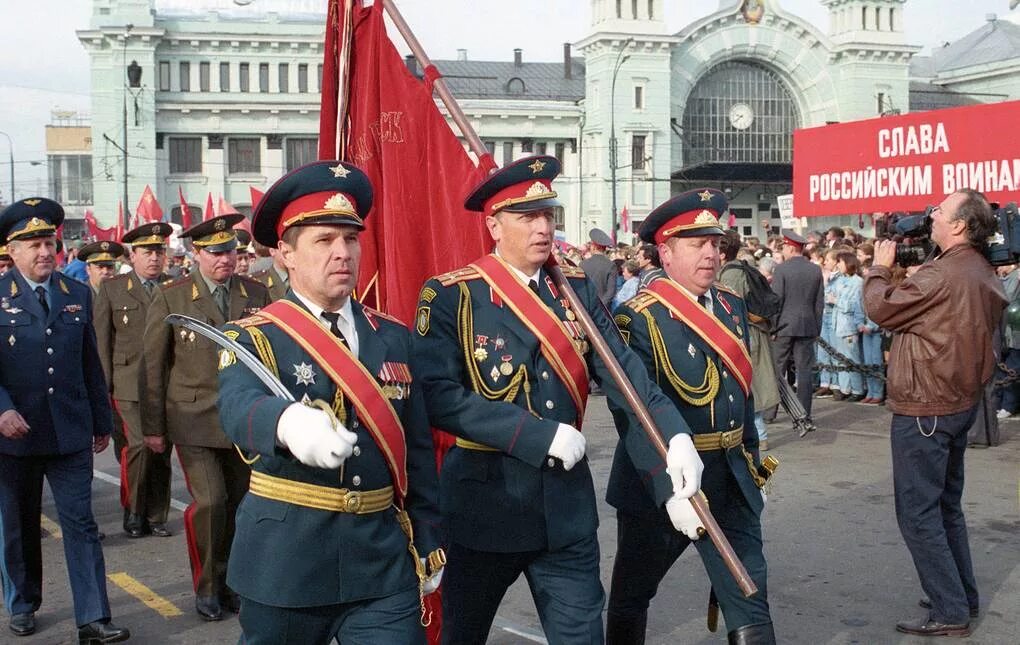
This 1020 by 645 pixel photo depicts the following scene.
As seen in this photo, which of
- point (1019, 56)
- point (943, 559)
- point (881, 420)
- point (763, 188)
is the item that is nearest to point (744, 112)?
point (763, 188)

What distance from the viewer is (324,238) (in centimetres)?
375

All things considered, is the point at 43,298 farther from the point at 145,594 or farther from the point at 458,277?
the point at 458,277

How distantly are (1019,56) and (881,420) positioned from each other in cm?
7083

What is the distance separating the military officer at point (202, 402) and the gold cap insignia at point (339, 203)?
3.08 meters

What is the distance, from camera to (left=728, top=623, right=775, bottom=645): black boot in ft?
15.6

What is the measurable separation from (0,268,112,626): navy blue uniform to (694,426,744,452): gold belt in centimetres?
300

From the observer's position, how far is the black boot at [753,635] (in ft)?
15.6

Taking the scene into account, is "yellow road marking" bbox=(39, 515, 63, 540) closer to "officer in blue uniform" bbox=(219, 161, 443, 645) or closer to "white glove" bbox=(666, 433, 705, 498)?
"officer in blue uniform" bbox=(219, 161, 443, 645)

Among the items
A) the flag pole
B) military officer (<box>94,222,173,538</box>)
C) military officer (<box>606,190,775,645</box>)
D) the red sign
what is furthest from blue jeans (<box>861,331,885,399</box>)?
the flag pole

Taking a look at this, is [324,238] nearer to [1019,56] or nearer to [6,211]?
[6,211]

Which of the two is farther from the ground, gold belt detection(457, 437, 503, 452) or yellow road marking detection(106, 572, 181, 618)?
gold belt detection(457, 437, 503, 452)

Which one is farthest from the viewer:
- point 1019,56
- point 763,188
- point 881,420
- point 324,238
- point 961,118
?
point 1019,56

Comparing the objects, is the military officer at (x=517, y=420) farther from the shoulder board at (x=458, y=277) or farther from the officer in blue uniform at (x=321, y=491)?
the officer in blue uniform at (x=321, y=491)

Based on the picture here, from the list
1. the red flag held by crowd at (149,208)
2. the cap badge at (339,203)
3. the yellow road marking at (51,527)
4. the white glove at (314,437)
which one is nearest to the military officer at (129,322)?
Result: the yellow road marking at (51,527)
